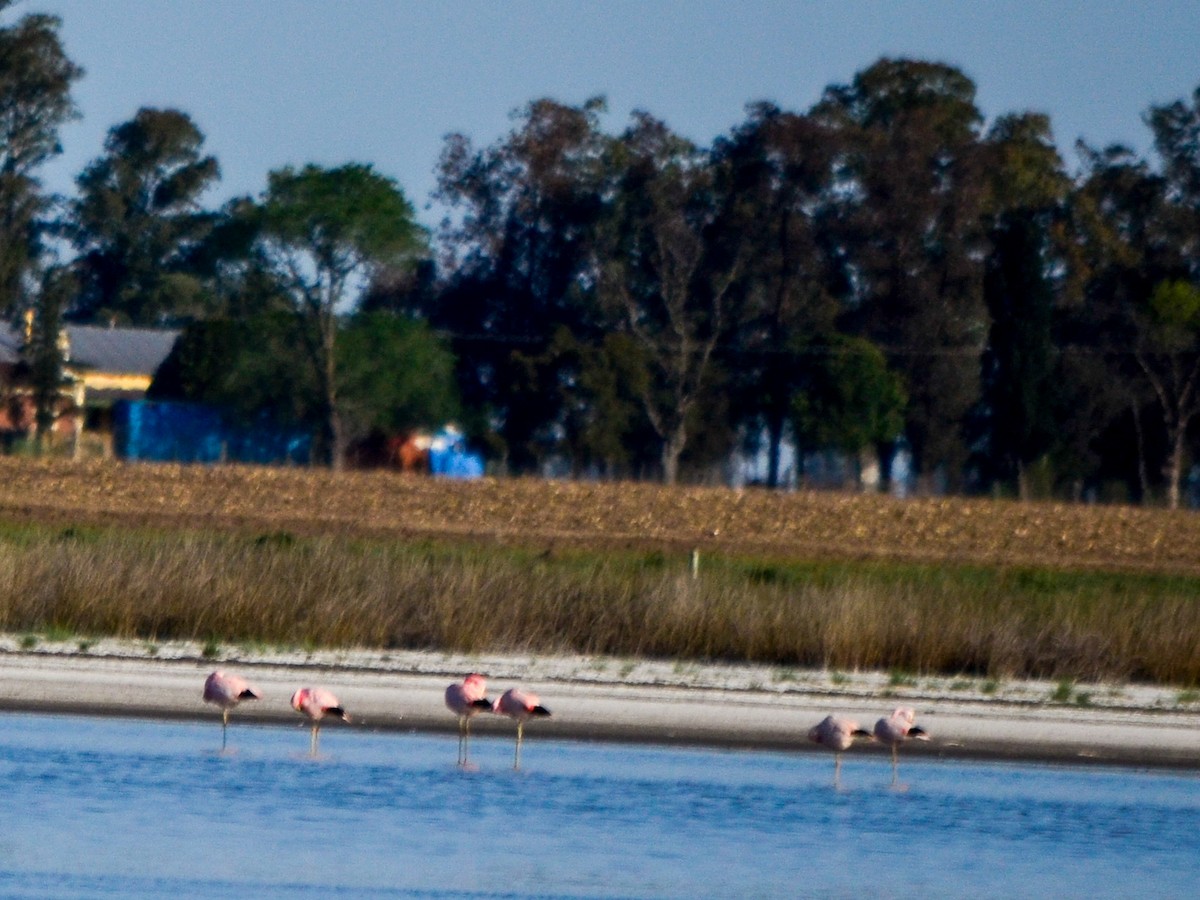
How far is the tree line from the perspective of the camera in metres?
63.1

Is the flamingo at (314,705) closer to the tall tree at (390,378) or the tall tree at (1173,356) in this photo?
the tall tree at (390,378)

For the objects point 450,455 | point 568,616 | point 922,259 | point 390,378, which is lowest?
point 568,616

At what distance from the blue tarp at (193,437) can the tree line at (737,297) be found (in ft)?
2.78

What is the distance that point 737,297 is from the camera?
228ft

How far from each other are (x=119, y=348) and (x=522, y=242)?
17.4 meters

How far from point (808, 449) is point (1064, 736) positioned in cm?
4648

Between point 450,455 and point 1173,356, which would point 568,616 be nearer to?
point 450,455

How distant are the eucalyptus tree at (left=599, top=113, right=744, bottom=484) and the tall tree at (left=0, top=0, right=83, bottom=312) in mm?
18239

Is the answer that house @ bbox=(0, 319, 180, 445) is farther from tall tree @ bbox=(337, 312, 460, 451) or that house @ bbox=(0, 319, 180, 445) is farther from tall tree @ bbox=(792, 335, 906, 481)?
tall tree @ bbox=(792, 335, 906, 481)

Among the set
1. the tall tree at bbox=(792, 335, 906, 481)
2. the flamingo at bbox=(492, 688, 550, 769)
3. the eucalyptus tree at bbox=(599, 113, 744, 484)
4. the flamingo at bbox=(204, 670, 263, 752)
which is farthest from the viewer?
the eucalyptus tree at bbox=(599, 113, 744, 484)

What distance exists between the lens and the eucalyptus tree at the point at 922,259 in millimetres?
67188

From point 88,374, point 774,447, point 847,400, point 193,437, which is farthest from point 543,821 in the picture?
point 88,374

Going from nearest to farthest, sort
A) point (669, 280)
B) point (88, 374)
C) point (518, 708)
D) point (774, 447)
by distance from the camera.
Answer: point (518, 708)
point (774, 447)
point (669, 280)
point (88, 374)

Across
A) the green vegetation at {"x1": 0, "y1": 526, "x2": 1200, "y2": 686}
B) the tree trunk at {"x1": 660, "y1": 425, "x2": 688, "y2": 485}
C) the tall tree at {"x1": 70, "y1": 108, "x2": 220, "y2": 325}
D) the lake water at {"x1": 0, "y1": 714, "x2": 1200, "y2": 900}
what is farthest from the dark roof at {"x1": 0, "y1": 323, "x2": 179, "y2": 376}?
the lake water at {"x1": 0, "y1": 714, "x2": 1200, "y2": 900}
